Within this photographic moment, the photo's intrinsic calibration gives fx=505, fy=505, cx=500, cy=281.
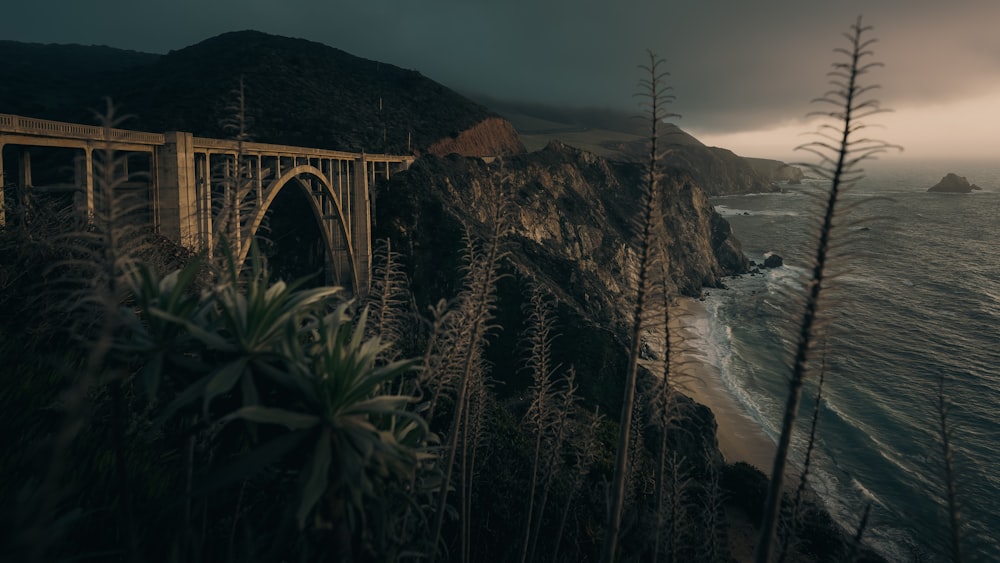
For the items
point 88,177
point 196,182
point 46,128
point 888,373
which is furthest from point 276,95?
point 888,373

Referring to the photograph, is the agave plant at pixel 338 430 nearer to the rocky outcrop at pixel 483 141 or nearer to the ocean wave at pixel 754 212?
the rocky outcrop at pixel 483 141

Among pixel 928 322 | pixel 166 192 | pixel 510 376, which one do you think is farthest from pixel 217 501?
pixel 928 322

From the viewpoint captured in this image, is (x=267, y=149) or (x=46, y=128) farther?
(x=267, y=149)

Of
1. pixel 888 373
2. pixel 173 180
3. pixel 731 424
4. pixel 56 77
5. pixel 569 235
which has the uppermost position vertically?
pixel 56 77

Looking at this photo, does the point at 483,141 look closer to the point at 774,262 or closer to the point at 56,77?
the point at 774,262

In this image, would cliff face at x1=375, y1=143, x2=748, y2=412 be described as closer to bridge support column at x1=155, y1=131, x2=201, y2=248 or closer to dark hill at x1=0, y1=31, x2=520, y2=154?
bridge support column at x1=155, y1=131, x2=201, y2=248

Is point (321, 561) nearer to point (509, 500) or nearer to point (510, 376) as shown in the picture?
point (509, 500)

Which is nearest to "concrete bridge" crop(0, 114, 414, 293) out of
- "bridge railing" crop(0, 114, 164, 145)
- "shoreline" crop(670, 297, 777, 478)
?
"bridge railing" crop(0, 114, 164, 145)
